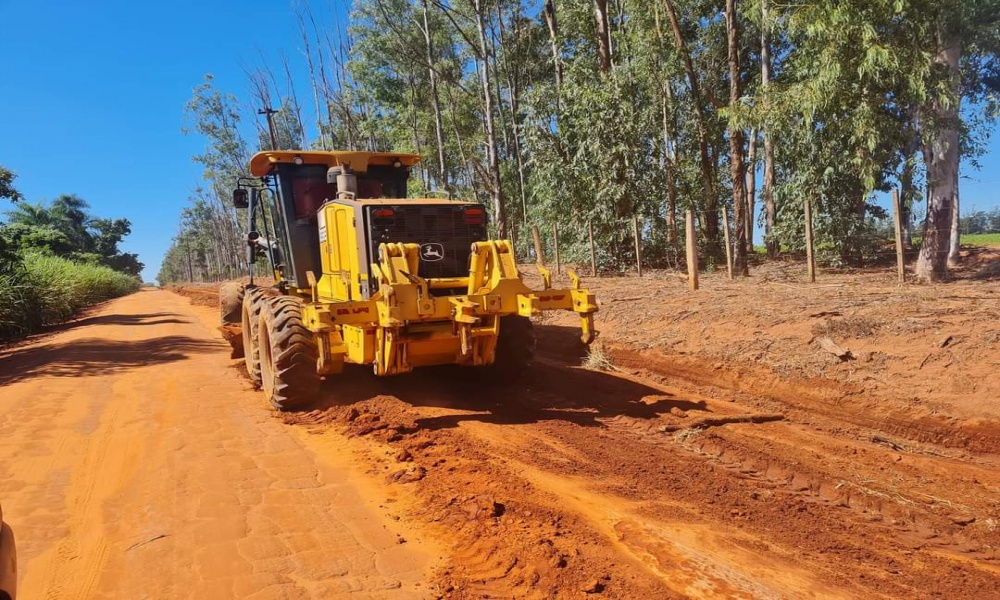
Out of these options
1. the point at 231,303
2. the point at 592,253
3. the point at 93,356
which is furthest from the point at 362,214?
the point at 592,253

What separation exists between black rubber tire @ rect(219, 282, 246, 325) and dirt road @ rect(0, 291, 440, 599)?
266 centimetres

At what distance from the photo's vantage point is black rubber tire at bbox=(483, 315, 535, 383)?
6957 millimetres

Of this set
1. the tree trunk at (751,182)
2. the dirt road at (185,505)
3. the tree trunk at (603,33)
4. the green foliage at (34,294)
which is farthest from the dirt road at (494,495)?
the tree trunk at (751,182)

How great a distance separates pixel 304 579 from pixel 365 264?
3505mm

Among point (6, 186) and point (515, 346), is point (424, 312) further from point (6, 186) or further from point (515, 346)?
point (6, 186)

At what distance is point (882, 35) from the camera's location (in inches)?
491

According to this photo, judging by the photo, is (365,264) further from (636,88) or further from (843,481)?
(636,88)

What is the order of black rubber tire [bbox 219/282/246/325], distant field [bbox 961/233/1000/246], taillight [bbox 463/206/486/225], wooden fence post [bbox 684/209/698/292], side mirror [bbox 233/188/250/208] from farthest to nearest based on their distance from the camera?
distant field [bbox 961/233/1000/246] < wooden fence post [bbox 684/209/698/292] < black rubber tire [bbox 219/282/246/325] < side mirror [bbox 233/188/250/208] < taillight [bbox 463/206/486/225]

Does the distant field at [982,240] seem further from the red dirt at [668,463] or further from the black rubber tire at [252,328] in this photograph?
the black rubber tire at [252,328]

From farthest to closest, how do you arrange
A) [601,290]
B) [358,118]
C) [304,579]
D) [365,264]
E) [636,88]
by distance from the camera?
[358,118], [636,88], [601,290], [365,264], [304,579]

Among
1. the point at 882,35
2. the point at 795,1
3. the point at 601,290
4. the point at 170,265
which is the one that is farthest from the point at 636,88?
the point at 170,265

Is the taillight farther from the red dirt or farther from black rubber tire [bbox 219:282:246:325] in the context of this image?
black rubber tire [bbox 219:282:246:325]

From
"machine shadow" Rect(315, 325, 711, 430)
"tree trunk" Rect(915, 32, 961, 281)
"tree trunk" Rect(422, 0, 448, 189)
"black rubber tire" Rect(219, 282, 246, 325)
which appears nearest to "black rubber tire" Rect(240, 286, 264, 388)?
"machine shadow" Rect(315, 325, 711, 430)

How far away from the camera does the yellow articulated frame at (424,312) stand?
5.29 m
